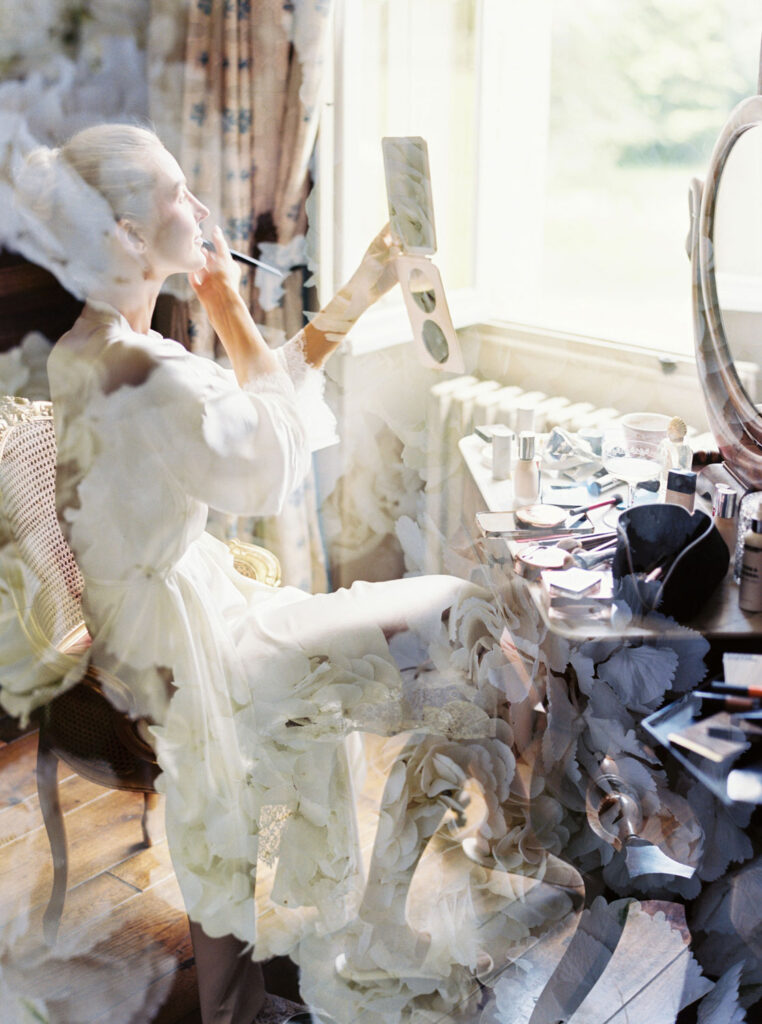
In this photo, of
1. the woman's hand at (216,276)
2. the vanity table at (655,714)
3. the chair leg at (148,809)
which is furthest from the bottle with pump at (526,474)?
the chair leg at (148,809)

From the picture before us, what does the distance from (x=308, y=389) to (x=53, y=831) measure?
624 millimetres

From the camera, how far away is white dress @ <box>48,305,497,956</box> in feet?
3.09

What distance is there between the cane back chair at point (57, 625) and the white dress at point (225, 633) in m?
0.02

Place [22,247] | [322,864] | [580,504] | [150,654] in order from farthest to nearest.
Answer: [580,504] → [322,864] → [150,654] → [22,247]

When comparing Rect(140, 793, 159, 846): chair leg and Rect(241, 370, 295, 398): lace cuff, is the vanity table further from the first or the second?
Rect(140, 793, 159, 846): chair leg

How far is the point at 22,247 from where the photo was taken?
93 cm

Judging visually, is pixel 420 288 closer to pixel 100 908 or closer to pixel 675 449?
pixel 675 449

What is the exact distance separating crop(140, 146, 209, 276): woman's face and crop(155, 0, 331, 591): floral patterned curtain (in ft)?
0.07

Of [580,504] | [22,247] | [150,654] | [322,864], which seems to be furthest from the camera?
[580,504]

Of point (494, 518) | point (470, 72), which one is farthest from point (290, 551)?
point (470, 72)

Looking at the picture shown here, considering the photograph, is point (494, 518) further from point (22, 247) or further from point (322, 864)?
point (22, 247)

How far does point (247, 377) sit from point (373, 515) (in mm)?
269

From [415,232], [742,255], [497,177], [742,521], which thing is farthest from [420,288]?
[742,255]

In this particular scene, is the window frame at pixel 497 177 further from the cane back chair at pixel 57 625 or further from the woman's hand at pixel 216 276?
the cane back chair at pixel 57 625
